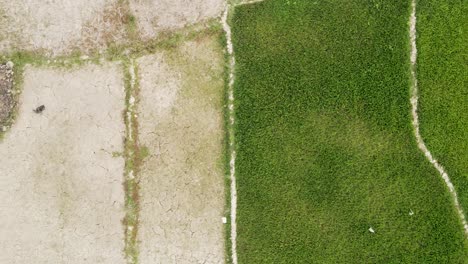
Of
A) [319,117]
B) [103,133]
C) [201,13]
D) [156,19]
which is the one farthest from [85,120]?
[319,117]

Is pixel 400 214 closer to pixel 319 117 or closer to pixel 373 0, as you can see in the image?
pixel 319 117

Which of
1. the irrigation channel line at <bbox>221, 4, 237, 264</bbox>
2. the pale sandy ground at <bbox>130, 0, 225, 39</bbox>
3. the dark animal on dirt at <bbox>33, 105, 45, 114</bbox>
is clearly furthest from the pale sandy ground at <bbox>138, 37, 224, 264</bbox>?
the dark animal on dirt at <bbox>33, 105, 45, 114</bbox>

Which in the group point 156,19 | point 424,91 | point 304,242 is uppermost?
point 156,19

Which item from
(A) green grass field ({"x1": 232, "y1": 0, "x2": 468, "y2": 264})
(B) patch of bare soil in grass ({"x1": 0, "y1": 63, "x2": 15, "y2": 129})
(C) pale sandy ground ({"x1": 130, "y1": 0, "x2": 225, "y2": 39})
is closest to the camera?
(B) patch of bare soil in grass ({"x1": 0, "y1": 63, "x2": 15, "y2": 129})

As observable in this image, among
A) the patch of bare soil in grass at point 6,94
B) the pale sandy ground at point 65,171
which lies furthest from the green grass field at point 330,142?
the patch of bare soil in grass at point 6,94

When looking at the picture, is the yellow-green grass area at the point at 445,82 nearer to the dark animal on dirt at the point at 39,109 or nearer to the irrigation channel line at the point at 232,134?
the irrigation channel line at the point at 232,134

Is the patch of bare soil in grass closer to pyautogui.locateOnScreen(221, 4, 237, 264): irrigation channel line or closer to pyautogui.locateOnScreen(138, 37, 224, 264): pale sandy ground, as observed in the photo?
pyautogui.locateOnScreen(138, 37, 224, 264): pale sandy ground

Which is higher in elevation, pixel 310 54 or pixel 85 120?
pixel 310 54

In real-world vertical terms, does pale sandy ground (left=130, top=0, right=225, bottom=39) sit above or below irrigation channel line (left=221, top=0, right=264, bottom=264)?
above
